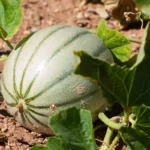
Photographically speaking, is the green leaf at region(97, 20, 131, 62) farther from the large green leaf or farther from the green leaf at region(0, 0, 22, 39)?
the large green leaf

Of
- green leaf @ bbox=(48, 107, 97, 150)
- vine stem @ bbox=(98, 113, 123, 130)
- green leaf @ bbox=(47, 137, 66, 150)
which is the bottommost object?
vine stem @ bbox=(98, 113, 123, 130)

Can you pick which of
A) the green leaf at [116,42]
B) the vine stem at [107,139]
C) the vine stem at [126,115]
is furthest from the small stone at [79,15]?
the vine stem at [126,115]

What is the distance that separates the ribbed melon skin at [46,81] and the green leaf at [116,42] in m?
0.18

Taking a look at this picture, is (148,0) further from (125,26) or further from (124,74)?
(125,26)

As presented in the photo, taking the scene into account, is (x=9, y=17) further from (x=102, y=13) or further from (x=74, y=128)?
(x=102, y=13)

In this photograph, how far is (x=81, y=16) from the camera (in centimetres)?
357

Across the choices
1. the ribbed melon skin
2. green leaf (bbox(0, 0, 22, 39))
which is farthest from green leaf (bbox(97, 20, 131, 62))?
green leaf (bbox(0, 0, 22, 39))

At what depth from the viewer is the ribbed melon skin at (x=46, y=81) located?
7.66 feet

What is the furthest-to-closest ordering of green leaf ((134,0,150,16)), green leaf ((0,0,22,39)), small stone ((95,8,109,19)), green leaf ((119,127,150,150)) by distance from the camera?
small stone ((95,8,109,19)) < green leaf ((0,0,22,39)) < green leaf ((134,0,150,16)) < green leaf ((119,127,150,150))

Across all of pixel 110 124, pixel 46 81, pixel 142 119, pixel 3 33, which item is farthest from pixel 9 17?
pixel 142 119

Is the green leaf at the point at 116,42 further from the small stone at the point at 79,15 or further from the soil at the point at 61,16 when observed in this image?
the small stone at the point at 79,15

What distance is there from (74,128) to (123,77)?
0.28 metres

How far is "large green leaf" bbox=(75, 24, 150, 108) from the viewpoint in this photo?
2.01 m

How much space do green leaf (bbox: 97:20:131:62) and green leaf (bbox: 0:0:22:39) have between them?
0.41 m
